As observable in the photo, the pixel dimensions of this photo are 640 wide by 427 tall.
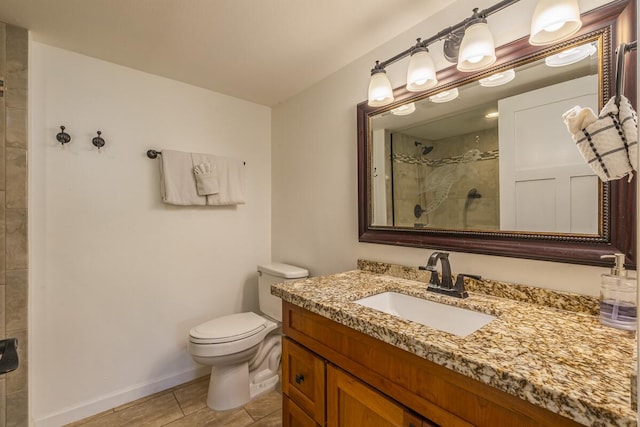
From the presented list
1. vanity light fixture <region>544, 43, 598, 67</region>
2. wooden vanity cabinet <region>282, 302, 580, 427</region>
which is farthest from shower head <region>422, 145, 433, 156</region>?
wooden vanity cabinet <region>282, 302, 580, 427</region>

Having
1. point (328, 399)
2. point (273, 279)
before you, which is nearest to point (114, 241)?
point (273, 279)

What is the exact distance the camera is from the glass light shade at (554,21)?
88 cm

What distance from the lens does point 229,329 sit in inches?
68.3

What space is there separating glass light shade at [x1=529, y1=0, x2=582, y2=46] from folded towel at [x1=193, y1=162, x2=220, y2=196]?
184 centimetres

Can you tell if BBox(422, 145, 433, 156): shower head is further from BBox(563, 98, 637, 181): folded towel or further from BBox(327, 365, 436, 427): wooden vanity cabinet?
BBox(327, 365, 436, 427): wooden vanity cabinet

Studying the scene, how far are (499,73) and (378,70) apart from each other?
20.5 inches

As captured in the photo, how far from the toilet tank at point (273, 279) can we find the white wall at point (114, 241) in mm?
251

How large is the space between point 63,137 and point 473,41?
2069 millimetres

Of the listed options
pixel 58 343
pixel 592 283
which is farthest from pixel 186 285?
pixel 592 283

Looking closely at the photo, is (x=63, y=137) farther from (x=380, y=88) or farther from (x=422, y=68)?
(x=422, y=68)

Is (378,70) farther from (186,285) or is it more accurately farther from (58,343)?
(58,343)

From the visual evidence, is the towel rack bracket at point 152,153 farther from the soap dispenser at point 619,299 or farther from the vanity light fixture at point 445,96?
the soap dispenser at point 619,299

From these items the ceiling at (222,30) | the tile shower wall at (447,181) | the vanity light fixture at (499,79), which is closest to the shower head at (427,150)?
the tile shower wall at (447,181)

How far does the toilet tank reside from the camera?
6.50ft
